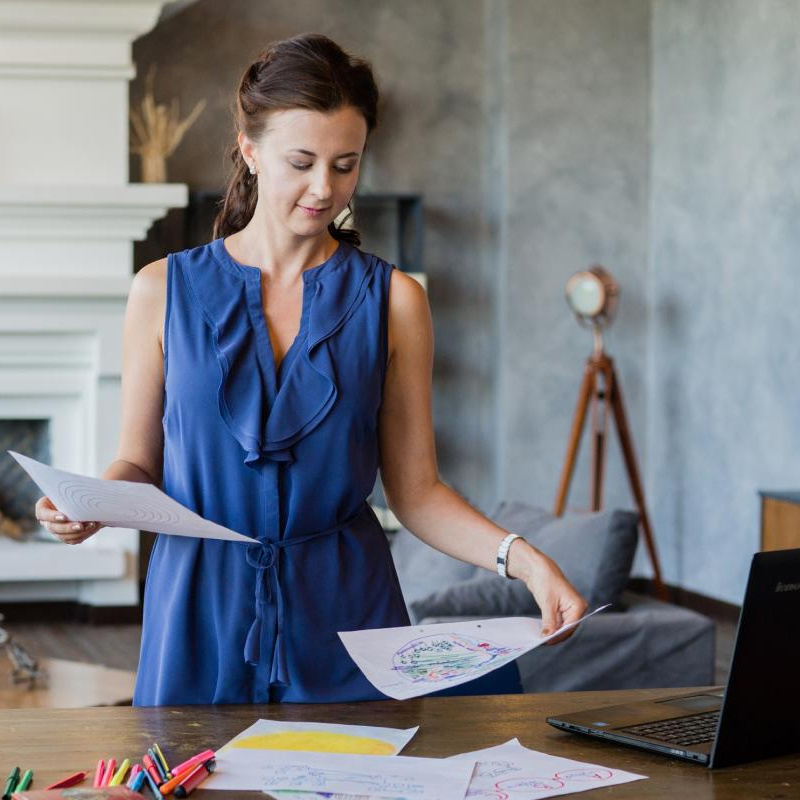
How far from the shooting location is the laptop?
122cm

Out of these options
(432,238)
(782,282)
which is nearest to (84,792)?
(782,282)

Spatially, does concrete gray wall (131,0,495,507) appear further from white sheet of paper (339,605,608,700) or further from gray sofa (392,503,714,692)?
white sheet of paper (339,605,608,700)

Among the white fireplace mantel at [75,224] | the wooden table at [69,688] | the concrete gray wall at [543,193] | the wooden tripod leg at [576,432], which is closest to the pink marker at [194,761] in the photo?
the wooden table at [69,688]

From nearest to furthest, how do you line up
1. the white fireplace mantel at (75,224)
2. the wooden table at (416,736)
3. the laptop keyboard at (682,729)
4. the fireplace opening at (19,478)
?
the wooden table at (416,736) < the laptop keyboard at (682,729) < the white fireplace mantel at (75,224) < the fireplace opening at (19,478)

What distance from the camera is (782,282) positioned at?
5246mm

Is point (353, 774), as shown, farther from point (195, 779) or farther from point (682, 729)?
point (682, 729)

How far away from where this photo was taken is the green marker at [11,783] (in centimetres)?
107

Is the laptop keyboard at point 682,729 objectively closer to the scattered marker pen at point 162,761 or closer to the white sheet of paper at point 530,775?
the white sheet of paper at point 530,775

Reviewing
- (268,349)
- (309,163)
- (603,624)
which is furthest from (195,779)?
(603,624)

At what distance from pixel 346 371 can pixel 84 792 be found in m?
0.66

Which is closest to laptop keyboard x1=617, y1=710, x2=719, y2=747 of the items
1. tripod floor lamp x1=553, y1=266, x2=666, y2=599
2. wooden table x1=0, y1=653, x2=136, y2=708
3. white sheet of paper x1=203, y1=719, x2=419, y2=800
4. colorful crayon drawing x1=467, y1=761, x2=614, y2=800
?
colorful crayon drawing x1=467, y1=761, x2=614, y2=800

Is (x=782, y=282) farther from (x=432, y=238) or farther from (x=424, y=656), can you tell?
(x=424, y=656)

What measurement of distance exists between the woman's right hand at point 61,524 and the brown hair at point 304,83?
1.66 ft

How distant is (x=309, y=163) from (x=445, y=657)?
0.59 m
